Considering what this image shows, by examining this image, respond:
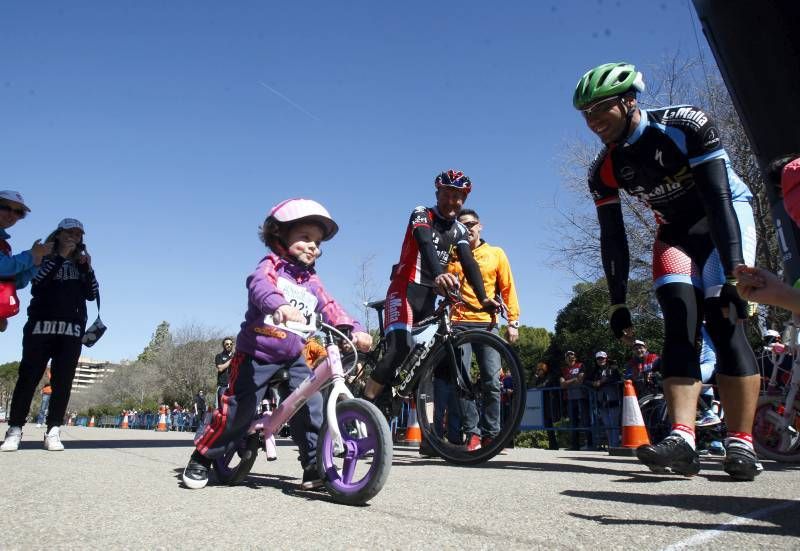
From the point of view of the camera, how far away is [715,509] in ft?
7.51

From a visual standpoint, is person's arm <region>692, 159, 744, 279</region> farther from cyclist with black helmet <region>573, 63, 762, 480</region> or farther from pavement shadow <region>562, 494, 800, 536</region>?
pavement shadow <region>562, 494, 800, 536</region>

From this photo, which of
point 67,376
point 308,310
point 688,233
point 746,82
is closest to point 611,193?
point 688,233

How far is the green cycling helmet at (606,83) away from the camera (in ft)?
11.5

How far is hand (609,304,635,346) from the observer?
12.4 feet

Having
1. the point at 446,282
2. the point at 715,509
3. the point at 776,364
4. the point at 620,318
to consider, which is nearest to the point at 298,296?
the point at 446,282

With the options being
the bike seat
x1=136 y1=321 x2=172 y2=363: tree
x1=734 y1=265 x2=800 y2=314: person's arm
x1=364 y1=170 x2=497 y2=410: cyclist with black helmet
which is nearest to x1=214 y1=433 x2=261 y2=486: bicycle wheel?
the bike seat

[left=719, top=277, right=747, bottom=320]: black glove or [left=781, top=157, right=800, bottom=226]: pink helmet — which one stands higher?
[left=781, top=157, right=800, bottom=226]: pink helmet

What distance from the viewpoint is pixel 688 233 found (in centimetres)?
358

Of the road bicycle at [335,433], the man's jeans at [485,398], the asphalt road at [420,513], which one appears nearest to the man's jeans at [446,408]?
the man's jeans at [485,398]

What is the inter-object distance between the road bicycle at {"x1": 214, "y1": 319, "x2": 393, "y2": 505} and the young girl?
10 cm

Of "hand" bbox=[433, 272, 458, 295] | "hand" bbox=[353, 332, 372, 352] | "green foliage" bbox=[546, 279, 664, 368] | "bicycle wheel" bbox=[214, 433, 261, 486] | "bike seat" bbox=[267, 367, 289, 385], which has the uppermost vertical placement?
"green foliage" bbox=[546, 279, 664, 368]

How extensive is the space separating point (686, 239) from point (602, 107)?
34.8 inches

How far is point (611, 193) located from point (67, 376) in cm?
515

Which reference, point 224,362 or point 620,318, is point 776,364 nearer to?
point 620,318
